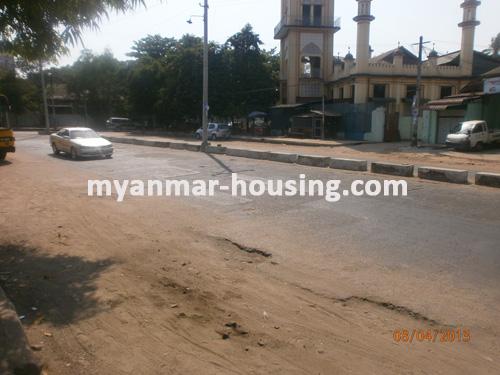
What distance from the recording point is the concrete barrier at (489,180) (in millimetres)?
11211

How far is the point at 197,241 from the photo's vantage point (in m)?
6.94

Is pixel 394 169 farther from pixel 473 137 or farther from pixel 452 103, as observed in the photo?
pixel 452 103

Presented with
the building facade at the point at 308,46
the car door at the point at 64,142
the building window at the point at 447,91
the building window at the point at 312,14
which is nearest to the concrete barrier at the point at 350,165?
the car door at the point at 64,142

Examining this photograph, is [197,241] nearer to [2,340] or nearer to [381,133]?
[2,340]

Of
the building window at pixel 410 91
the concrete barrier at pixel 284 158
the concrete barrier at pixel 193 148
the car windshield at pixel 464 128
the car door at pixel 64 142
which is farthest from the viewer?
the building window at pixel 410 91

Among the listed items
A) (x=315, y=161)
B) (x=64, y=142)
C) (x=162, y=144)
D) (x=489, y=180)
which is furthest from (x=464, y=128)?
(x=64, y=142)

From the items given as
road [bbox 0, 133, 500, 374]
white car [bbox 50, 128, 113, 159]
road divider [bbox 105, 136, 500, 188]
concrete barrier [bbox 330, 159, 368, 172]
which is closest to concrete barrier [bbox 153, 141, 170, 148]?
road divider [bbox 105, 136, 500, 188]

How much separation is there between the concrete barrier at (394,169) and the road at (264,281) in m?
3.22

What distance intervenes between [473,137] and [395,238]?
20.9 metres

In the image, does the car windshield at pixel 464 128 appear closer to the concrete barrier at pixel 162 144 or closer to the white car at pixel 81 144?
the concrete barrier at pixel 162 144
